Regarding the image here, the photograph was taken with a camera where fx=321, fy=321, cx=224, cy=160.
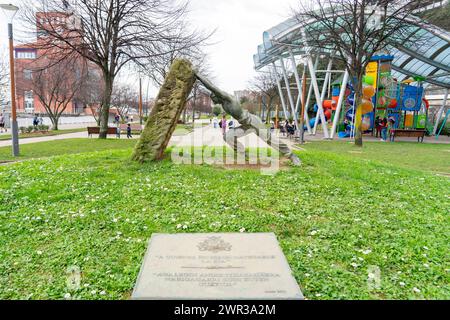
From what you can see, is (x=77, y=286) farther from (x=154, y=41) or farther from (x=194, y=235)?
(x=154, y=41)

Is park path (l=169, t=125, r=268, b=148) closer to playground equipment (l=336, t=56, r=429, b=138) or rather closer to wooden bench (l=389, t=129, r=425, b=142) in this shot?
wooden bench (l=389, t=129, r=425, b=142)

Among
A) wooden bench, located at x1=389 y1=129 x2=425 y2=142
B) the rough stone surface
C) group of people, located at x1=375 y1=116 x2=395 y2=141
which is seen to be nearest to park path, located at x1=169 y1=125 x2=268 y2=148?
the rough stone surface

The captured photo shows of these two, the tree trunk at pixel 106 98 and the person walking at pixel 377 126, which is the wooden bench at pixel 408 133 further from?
the tree trunk at pixel 106 98

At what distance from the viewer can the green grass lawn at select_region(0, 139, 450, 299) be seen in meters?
3.38

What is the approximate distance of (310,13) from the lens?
64.4ft

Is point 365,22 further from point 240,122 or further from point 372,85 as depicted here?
point 240,122

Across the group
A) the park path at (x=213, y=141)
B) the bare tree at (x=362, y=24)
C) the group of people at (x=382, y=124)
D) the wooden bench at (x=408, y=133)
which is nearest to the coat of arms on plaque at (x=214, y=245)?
the park path at (x=213, y=141)

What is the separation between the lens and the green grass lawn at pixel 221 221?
3.38 metres

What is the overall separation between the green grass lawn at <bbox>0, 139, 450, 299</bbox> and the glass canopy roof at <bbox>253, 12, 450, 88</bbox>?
52.5 feet

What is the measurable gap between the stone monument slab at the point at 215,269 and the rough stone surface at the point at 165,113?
4.29m

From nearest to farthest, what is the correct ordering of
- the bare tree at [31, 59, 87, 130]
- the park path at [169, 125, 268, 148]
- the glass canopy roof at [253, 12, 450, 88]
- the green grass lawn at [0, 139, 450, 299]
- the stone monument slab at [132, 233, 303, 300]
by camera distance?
the stone monument slab at [132, 233, 303, 300] → the green grass lawn at [0, 139, 450, 299] → the park path at [169, 125, 268, 148] → the glass canopy roof at [253, 12, 450, 88] → the bare tree at [31, 59, 87, 130]

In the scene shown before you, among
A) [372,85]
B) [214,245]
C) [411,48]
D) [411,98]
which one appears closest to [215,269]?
[214,245]

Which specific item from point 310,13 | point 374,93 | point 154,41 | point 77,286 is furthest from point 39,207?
point 374,93
